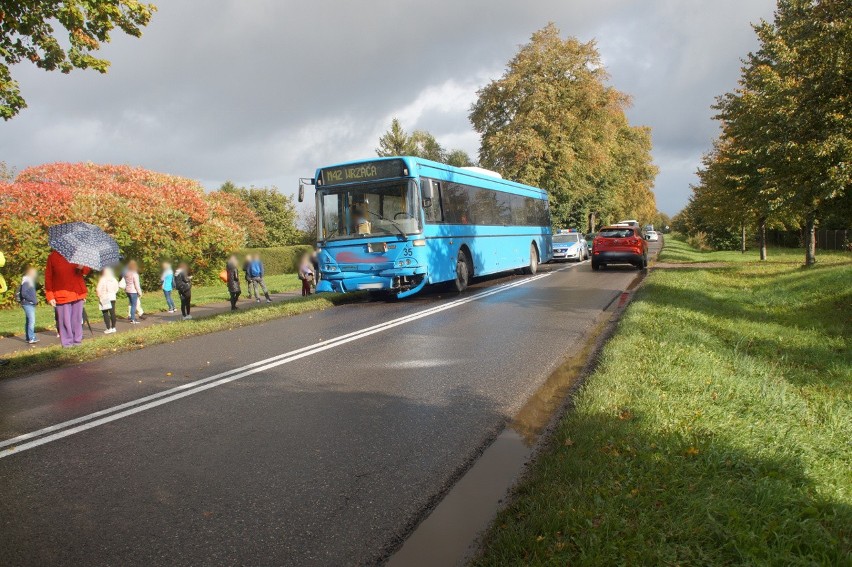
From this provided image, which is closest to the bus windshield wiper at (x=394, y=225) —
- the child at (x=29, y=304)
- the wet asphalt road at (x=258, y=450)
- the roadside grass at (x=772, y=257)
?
the wet asphalt road at (x=258, y=450)

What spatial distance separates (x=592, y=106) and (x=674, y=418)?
125 ft

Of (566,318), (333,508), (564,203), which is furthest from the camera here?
(564,203)

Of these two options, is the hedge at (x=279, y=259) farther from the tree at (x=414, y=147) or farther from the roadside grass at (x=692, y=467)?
the roadside grass at (x=692, y=467)

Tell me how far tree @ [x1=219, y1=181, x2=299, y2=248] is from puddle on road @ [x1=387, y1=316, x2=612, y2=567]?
232 feet

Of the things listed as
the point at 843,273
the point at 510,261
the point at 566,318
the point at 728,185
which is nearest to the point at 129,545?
the point at 566,318

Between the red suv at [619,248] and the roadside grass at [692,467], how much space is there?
51.7ft

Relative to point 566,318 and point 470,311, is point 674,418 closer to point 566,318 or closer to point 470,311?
point 566,318

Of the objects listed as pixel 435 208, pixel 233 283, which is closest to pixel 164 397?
pixel 435 208

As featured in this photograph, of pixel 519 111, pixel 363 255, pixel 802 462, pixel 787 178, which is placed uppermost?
pixel 519 111

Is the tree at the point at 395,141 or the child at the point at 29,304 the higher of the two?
the tree at the point at 395,141

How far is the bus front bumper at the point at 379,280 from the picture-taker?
14.3 m

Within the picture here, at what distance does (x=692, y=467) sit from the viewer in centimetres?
380

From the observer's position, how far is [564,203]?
44.2 meters

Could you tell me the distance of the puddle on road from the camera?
3.10 meters
